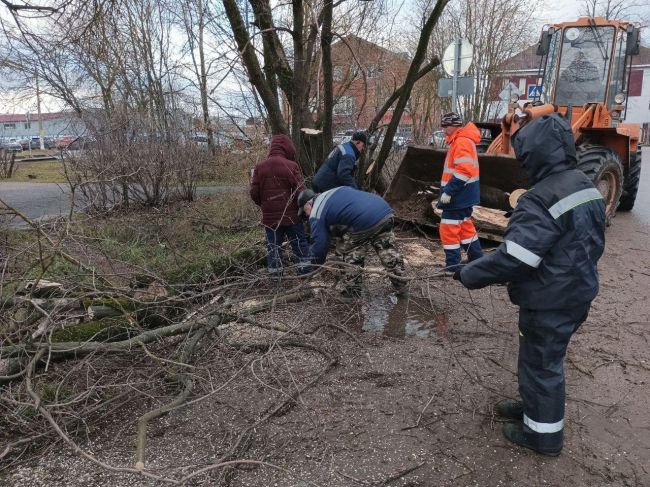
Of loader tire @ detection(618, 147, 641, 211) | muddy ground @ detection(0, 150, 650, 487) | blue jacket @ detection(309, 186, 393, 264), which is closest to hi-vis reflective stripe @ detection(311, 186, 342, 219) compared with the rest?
blue jacket @ detection(309, 186, 393, 264)

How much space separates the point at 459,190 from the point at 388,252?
104 cm

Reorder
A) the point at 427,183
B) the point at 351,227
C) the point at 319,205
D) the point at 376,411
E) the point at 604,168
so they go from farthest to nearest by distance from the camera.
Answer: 1. the point at 427,183
2. the point at 604,168
3. the point at 351,227
4. the point at 319,205
5. the point at 376,411

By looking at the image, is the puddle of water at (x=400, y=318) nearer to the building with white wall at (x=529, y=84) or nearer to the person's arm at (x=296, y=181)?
the person's arm at (x=296, y=181)

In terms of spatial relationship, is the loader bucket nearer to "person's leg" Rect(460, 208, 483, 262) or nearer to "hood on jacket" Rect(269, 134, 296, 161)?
"person's leg" Rect(460, 208, 483, 262)

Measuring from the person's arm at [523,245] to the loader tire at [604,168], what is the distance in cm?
451

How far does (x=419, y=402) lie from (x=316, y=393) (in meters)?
0.64

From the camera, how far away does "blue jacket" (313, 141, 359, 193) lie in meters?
5.32

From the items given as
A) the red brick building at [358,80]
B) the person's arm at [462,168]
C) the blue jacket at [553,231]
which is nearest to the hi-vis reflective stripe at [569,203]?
the blue jacket at [553,231]

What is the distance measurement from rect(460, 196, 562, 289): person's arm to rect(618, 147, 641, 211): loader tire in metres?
6.87

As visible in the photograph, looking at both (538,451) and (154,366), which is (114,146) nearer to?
(154,366)

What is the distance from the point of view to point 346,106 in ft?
30.2

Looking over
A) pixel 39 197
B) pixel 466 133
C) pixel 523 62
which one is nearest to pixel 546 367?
pixel 466 133

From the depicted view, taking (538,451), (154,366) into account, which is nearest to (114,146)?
(154,366)

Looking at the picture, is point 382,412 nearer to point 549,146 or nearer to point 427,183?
point 549,146
